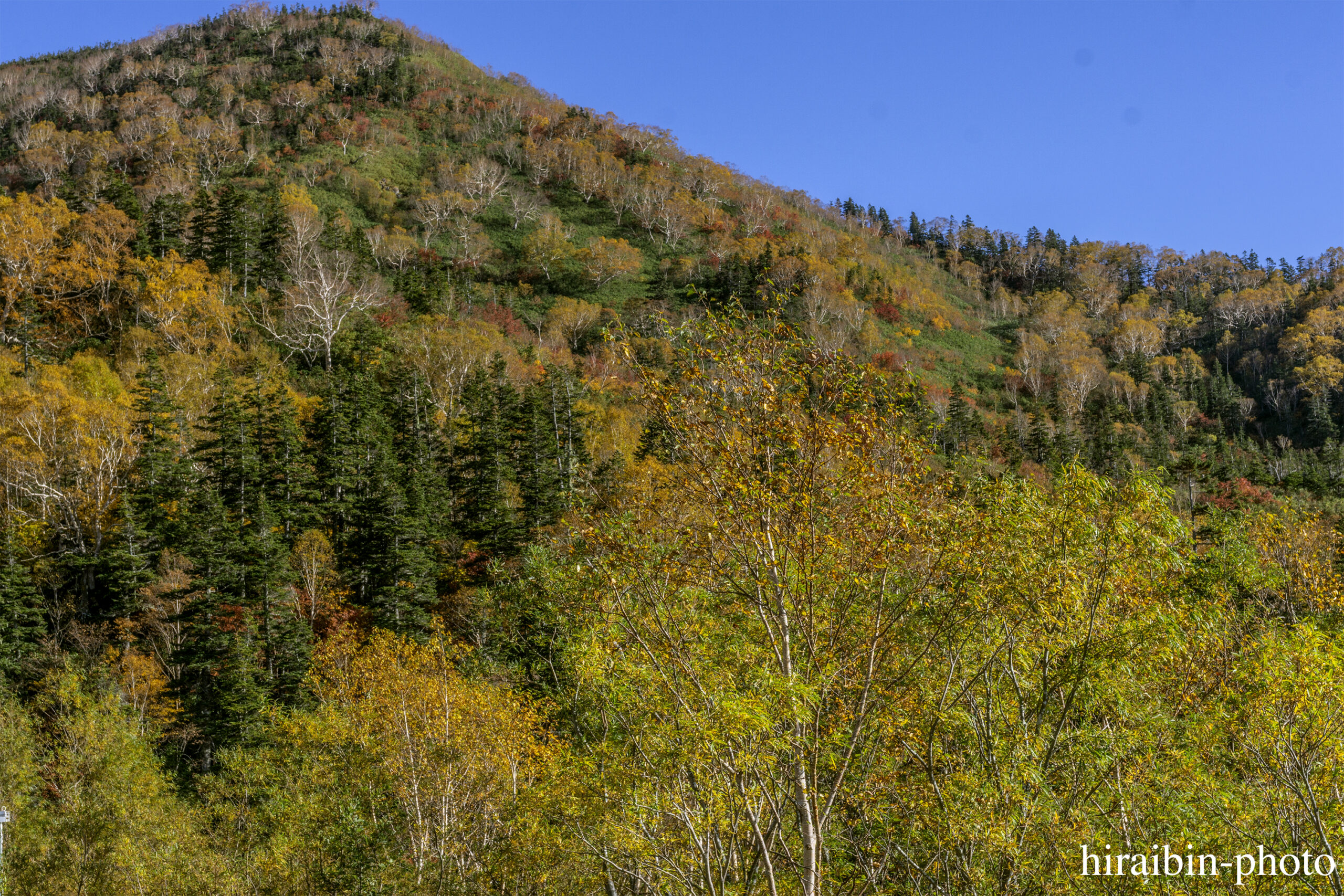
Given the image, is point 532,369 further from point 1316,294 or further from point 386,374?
point 1316,294

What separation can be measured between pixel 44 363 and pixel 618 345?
181ft

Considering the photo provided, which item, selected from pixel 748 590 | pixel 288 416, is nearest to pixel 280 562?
pixel 288 416

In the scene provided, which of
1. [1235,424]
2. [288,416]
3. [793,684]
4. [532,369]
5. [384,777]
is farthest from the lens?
[1235,424]

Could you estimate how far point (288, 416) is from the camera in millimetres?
44625

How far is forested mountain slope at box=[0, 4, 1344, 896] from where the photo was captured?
10562 millimetres

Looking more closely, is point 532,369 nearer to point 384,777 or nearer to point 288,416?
point 288,416

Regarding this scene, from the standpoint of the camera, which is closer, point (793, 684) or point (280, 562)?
point (793, 684)

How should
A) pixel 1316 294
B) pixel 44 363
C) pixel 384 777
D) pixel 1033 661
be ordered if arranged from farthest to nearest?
pixel 1316 294, pixel 44 363, pixel 384 777, pixel 1033 661

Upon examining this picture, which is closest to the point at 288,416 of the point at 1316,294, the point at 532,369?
the point at 532,369

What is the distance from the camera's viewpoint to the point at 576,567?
1060 cm

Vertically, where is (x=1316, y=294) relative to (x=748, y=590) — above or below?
above

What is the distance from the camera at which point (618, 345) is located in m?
10.2

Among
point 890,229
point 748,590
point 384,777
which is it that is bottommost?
point 384,777

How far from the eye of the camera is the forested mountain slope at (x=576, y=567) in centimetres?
1056
